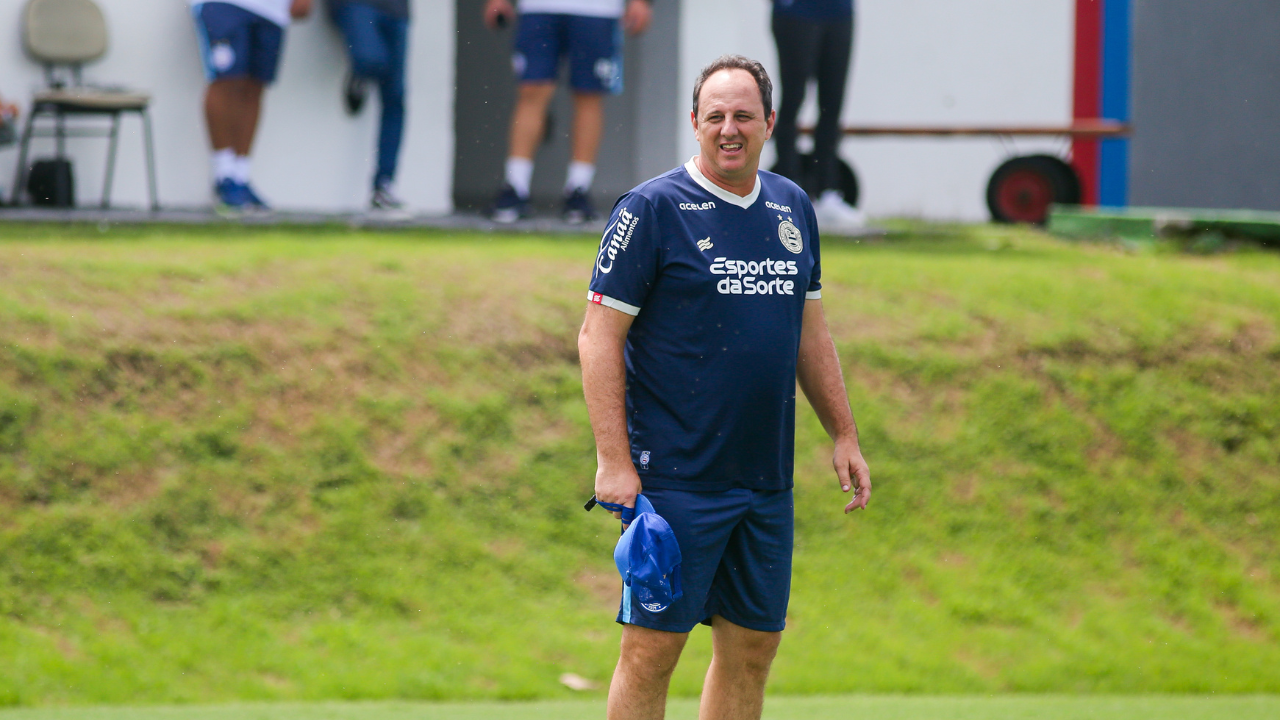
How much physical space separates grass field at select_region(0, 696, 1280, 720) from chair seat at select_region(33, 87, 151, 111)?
4601mm

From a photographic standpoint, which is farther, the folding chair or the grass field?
the folding chair

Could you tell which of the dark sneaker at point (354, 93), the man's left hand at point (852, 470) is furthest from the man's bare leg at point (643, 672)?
the dark sneaker at point (354, 93)

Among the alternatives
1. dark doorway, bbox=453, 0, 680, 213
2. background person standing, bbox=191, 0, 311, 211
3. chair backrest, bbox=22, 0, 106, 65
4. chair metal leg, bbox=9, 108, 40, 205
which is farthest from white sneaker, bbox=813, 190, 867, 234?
chair metal leg, bbox=9, 108, 40, 205

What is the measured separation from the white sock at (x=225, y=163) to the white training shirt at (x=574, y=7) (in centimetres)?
206

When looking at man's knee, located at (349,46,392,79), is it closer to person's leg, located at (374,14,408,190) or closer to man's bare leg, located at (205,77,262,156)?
person's leg, located at (374,14,408,190)

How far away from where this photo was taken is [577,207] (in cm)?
839

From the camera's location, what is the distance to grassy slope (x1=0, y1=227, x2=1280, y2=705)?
5.01 m

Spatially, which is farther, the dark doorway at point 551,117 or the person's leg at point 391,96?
the dark doorway at point 551,117

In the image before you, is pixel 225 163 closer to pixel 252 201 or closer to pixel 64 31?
pixel 252 201

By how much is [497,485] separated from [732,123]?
10.2ft

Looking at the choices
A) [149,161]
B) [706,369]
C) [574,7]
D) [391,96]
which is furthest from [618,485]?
[149,161]

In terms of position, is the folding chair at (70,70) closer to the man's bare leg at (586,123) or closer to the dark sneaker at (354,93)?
the dark sneaker at (354,93)

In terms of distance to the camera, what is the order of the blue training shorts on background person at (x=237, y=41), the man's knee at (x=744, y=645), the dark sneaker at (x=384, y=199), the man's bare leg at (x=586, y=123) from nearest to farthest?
the man's knee at (x=744, y=645), the blue training shorts on background person at (x=237, y=41), the man's bare leg at (x=586, y=123), the dark sneaker at (x=384, y=199)

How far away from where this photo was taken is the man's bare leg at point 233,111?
8008 mm
